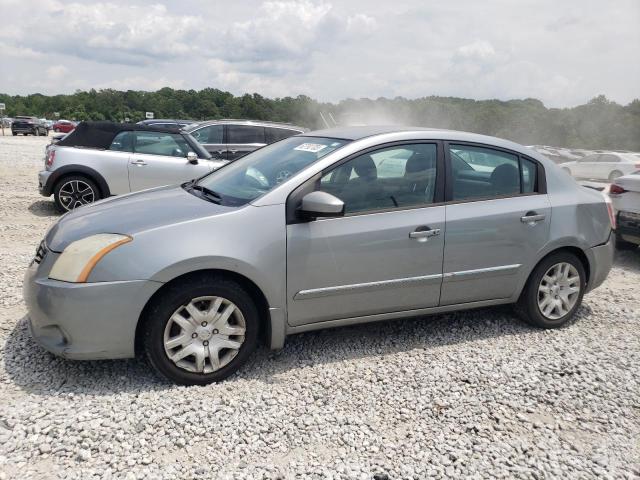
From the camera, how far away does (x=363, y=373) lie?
3.66 m

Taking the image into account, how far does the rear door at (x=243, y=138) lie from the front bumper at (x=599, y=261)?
9.05 meters

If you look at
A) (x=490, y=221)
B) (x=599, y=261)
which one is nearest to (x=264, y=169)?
(x=490, y=221)

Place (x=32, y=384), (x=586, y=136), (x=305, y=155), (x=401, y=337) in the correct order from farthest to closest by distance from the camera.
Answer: (x=586, y=136)
(x=401, y=337)
(x=305, y=155)
(x=32, y=384)

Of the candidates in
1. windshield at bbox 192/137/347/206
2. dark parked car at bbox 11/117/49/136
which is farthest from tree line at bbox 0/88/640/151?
windshield at bbox 192/137/347/206

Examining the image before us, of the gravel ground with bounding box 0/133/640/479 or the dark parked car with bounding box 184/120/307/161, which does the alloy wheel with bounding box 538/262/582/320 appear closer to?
the gravel ground with bounding box 0/133/640/479

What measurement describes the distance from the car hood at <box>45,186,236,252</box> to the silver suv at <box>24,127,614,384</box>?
0.02 meters

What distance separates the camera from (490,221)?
13.4 feet

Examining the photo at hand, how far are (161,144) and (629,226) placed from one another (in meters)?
7.13

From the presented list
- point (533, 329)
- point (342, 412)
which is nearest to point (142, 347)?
point (342, 412)

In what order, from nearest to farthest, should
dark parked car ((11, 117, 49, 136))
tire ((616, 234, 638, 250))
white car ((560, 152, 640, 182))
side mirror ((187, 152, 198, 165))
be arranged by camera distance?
1. tire ((616, 234, 638, 250))
2. side mirror ((187, 152, 198, 165))
3. white car ((560, 152, 640, 182))
4. dark parked car ((11, 117, 49, 136))

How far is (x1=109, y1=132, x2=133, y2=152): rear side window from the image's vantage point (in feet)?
29.2

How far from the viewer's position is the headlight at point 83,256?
3141mm

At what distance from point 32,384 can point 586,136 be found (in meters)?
61.4

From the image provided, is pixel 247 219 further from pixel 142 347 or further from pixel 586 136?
pixel 586 136
